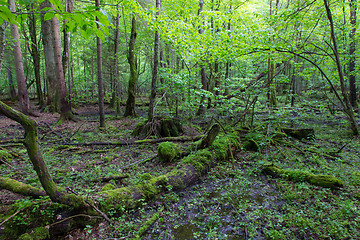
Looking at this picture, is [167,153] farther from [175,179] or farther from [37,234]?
[37,234]

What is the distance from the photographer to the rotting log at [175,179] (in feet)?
10.7

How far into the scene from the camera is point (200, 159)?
16.8 feet

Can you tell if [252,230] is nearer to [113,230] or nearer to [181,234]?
[181,234]

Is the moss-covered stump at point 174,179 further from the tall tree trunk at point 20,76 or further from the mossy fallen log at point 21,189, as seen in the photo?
the tall tree trunk at point 20,76

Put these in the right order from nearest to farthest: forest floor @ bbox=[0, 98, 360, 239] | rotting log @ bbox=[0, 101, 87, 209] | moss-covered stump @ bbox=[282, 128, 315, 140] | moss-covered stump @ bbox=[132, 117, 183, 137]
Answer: rotting log @ bbox=[0, 101, 87, 209] → forest floor @ bbox=[0, 98, 360, 239] → moss-covered stump @ bbox=[282, 128, 315, 140] → moss-covered stump @ bbox=[132, 117, 183, 137]

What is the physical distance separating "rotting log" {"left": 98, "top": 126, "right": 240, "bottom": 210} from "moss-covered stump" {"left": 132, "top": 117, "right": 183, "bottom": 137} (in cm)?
264

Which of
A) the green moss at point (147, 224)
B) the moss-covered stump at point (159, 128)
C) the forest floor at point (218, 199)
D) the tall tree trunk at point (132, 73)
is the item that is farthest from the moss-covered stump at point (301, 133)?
the tall tree trunk at point (132, 73)

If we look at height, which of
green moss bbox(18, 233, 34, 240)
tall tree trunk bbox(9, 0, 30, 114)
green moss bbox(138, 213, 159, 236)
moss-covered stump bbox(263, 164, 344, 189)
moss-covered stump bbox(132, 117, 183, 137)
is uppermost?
tall tree trunk bbox(9, 0, 30, 114)

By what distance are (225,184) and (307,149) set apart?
A: 12.6 ft

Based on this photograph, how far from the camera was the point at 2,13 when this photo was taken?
4.65ft

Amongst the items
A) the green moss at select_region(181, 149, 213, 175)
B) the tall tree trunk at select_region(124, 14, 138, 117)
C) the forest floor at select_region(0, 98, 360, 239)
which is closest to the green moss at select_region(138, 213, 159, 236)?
the forest floor at select_region(0, 98, 360, 239)

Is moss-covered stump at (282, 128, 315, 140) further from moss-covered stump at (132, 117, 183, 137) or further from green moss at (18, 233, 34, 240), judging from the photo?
green moss at (18, 233, 34, 240)

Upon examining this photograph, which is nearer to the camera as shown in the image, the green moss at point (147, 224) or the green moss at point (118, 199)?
the green moss at point (147, 224)

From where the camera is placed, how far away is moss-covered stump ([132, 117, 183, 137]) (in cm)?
812
